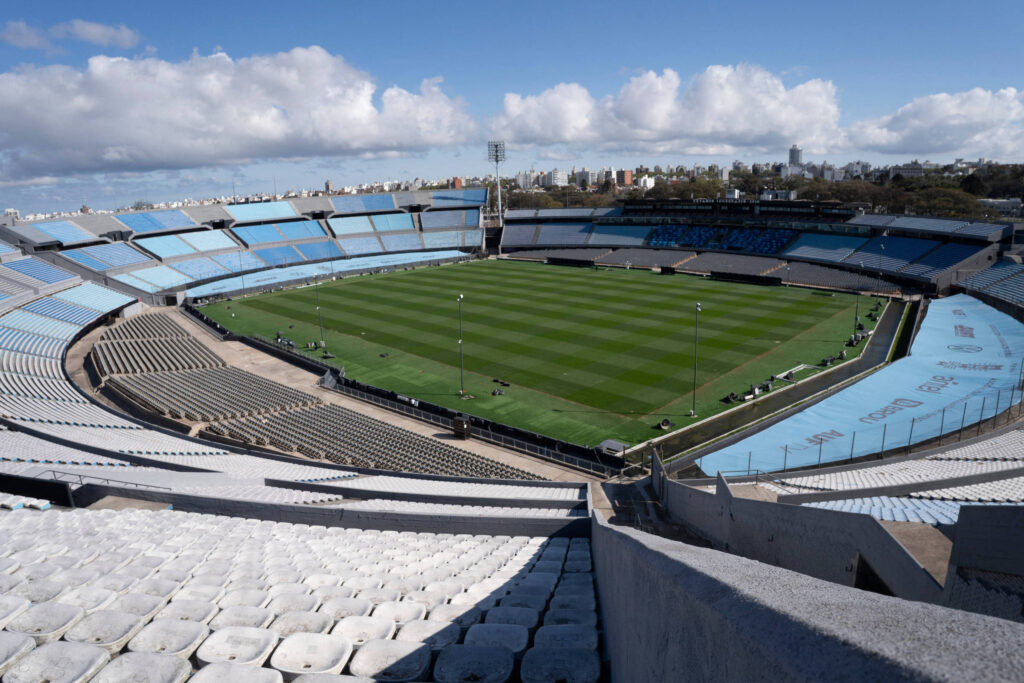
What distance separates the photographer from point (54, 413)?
30.8m

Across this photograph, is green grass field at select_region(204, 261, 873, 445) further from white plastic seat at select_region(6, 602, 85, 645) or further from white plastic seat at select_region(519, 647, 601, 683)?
white plastic seat at select_region(6, 602, 85, 645)

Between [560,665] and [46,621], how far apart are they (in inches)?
197

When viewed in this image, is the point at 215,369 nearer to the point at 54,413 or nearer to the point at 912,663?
the point at 54,413

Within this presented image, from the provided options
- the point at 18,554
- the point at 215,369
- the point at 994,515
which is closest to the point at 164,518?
the point at 18,554

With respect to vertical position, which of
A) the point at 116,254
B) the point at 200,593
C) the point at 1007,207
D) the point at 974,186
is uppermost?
the point at 974,186

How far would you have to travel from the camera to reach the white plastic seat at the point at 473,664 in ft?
16.9

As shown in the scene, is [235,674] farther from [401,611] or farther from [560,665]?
[560,665]

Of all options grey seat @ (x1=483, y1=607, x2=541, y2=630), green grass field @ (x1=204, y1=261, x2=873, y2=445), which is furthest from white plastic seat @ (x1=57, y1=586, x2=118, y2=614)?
green grass field @ (x1=204, y1=261, x2=873, y2=445)

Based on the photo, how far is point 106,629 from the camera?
586 centimetres

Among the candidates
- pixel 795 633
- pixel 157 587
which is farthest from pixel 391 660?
pixel 795 633

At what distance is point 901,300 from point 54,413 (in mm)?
69671

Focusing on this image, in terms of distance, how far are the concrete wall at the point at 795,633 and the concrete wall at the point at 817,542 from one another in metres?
4.87

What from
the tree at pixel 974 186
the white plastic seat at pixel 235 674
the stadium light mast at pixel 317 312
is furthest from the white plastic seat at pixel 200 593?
the tree at pixel 974 186

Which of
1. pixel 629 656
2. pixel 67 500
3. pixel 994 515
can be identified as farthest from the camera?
pixel 67 500
